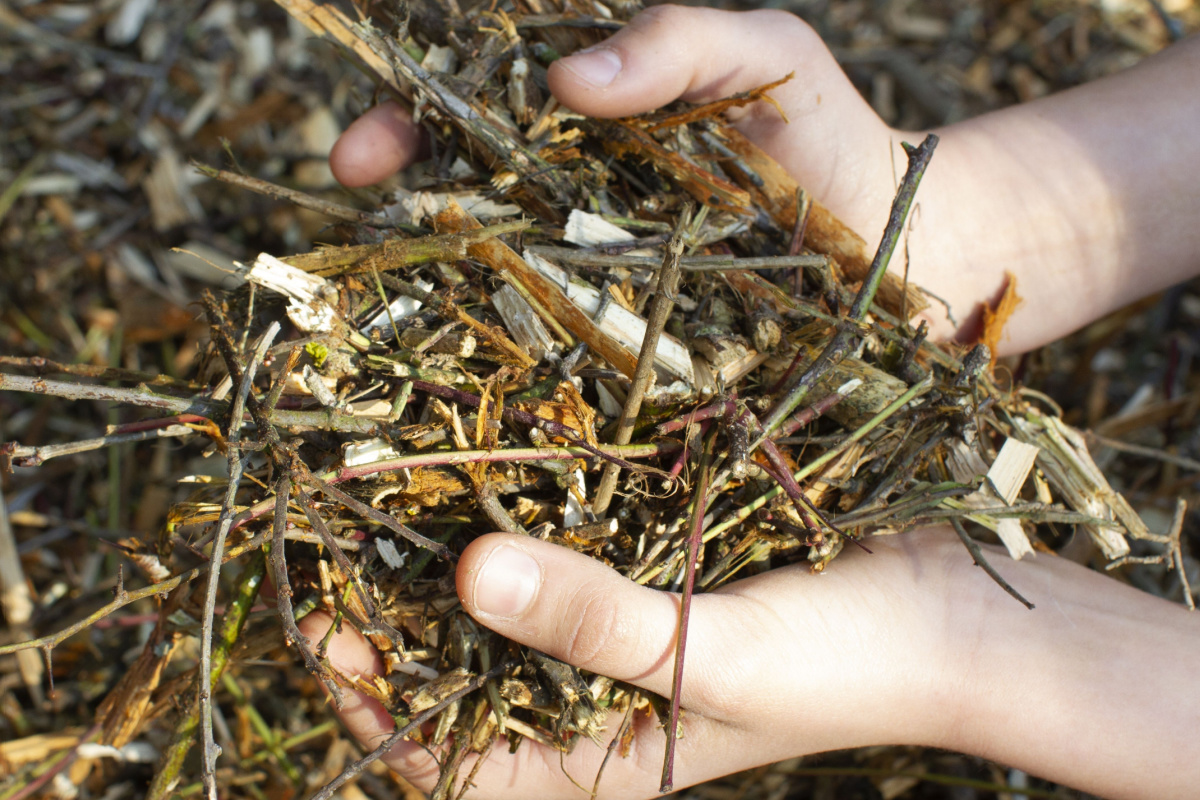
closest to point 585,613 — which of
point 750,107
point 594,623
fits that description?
point 594,623

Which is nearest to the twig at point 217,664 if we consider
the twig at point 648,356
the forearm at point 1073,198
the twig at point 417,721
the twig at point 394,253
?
the twig at point 417,721

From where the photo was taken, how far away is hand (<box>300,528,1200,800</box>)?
1611 mm

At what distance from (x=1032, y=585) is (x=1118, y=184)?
1.50 m

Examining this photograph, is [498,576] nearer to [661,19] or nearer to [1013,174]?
[661,19]

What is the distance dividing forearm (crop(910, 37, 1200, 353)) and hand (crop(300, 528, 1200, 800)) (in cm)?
98

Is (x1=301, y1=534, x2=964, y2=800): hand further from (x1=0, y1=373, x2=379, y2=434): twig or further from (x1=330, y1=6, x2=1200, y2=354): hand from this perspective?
(x1=330, y1=6, x2=1200, y2=354): hand

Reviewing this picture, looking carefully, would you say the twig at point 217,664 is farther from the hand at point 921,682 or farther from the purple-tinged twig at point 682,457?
the purple-tinged twig at point 682,457

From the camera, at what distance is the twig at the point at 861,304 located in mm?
1491

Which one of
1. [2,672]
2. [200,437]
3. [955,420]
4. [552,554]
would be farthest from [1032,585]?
[2,672]

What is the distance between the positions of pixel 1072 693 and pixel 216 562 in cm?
189

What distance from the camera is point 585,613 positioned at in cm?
139

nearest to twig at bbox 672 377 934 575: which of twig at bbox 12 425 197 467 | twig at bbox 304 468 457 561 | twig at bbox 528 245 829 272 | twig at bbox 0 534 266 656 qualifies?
twig at bbox 528 245 829 272

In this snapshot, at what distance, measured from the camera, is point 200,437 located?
1.57 meters

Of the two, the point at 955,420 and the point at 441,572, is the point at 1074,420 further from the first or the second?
the point at 441,572
